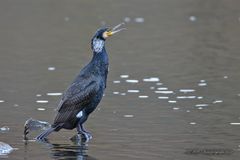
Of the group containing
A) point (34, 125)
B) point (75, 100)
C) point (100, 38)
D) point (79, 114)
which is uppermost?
point (100, 38)

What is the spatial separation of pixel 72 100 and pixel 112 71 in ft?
20.4

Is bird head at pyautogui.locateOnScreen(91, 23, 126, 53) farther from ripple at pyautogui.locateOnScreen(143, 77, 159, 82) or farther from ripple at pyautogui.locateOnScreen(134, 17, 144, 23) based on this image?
ripple at pyautogui.locateOnScreen(134, 17, 144, 23)

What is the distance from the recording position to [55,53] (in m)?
22.0

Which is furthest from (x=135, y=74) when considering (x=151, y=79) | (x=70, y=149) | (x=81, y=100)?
(x=70, y=149)

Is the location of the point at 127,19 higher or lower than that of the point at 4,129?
higher

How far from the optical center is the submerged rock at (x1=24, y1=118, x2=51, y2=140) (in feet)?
40.8

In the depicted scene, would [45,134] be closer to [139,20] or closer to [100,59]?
[100,59]

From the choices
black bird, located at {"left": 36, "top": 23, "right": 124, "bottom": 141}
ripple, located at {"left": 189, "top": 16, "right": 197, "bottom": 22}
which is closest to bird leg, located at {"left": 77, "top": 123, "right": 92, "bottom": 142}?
black bird, located at {"left": 36, "top": 23, "right": 124, "bottom": 141}

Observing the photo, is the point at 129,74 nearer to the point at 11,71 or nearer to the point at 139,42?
the point at 11,71

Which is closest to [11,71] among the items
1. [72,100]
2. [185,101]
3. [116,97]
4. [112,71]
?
[112,71]

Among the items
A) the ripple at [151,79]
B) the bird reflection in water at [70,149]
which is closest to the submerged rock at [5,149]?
the bird reflection in water at [70,149]

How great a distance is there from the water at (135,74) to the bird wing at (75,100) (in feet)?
1.25

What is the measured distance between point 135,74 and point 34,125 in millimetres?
5933

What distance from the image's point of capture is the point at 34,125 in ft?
41.4
